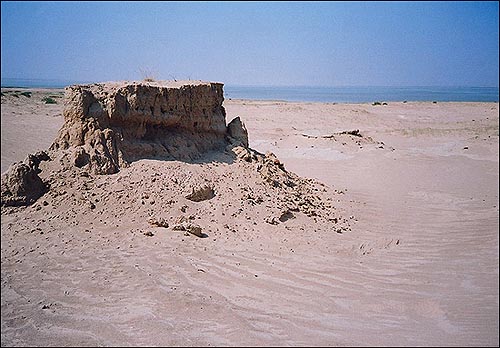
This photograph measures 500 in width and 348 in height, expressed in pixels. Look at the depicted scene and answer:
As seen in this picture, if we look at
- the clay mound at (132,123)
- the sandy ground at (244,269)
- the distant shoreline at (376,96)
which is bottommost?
the sandy ground at (244,269)

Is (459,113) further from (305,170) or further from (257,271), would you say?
(257,271)

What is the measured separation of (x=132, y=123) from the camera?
279 inches

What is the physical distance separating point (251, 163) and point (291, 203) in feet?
4.03

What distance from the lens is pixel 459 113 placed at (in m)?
28.5

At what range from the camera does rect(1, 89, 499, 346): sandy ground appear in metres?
3.51

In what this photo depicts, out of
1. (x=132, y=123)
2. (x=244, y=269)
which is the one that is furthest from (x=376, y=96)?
(x=244, y=269)

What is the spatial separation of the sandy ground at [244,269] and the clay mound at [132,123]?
33cm

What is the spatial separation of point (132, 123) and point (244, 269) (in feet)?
11.1

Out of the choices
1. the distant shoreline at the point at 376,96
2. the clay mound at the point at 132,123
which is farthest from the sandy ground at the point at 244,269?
the distant shoreline at the point at 376,96

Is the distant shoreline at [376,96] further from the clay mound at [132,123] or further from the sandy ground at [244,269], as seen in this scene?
the sandy ground at [244,269]

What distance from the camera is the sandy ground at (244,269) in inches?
138

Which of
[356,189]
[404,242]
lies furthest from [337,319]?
[356,189]

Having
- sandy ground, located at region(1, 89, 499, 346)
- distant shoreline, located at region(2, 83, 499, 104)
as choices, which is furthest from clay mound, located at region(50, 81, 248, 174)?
distant shoreline, located at region(2, 83, 499, 104)

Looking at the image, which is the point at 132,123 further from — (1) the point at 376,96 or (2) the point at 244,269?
(1) the point at 376,96
